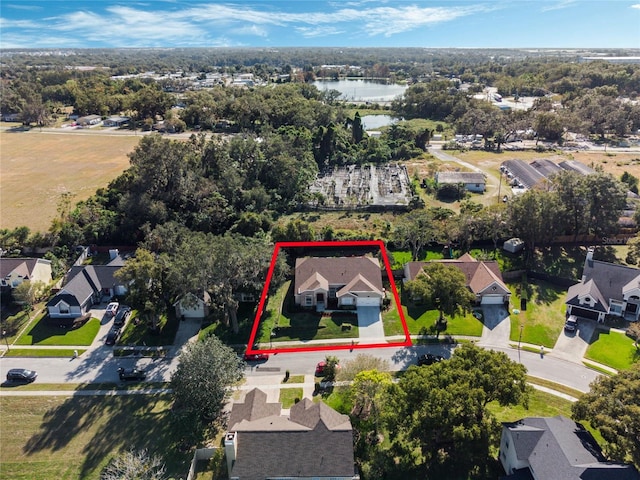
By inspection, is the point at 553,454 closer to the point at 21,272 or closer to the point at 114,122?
the point at 21,272

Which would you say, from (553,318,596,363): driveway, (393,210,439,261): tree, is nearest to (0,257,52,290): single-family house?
(393,210,439,261): tree

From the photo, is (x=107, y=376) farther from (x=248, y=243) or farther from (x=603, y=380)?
(x=603, y=380)

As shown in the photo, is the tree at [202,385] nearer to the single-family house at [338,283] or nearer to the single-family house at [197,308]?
the single-family house at [197,308]

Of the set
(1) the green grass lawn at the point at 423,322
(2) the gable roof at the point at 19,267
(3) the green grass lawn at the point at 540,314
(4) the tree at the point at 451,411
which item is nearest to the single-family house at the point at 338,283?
(1) the green grass lawn at the point at 423,322

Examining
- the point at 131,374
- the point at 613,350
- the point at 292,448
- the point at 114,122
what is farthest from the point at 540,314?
the point at 114,122

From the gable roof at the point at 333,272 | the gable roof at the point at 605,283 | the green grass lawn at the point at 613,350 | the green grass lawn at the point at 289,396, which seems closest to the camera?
the green grass lawn at the point at 289,396

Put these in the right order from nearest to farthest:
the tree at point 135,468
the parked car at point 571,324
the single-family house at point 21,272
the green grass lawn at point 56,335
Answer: the tree at point 135,468
the green grass lawn at point 56,335
the parked car at point 571,324
the single-family house at point 21,272

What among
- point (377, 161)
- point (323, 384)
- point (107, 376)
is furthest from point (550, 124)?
point (107, 376)
